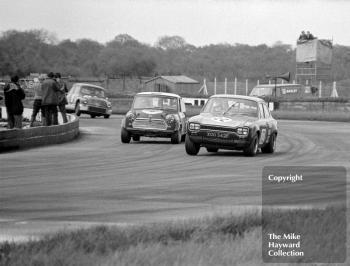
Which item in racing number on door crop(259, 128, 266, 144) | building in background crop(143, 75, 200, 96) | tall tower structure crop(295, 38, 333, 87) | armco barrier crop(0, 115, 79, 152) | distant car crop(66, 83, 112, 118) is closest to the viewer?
armco barrier crop(0, 115, 79, 152)

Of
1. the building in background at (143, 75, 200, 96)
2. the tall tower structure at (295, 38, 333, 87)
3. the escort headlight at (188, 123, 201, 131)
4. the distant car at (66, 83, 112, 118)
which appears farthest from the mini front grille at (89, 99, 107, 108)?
the tall tower structure at (295, 38, 333, 87)

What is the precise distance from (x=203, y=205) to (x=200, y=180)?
342cm

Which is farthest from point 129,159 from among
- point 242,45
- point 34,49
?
point 242,45

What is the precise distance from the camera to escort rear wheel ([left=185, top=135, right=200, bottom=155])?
69.5ft

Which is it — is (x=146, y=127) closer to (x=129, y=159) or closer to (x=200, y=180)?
(x=129, y=159)

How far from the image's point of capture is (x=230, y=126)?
68.1 feet

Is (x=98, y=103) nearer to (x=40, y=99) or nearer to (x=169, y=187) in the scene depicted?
(x=40, y=99)

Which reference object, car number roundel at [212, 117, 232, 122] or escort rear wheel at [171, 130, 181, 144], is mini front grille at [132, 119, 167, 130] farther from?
car number roundel at [212, 117, 232, 122]

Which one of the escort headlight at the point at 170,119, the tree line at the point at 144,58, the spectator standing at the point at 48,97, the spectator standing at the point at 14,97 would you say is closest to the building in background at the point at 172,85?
the tree line at the point at 144,58

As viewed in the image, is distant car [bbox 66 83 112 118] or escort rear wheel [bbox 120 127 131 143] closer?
escort rear wheel [bbox 120 127 131 143]

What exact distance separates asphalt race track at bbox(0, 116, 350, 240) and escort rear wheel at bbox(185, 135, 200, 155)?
6.4 inches

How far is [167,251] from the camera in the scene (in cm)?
749

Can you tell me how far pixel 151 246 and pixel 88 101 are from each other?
36.2 metres

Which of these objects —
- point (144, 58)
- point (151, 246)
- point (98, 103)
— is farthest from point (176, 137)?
point (144, 58)
